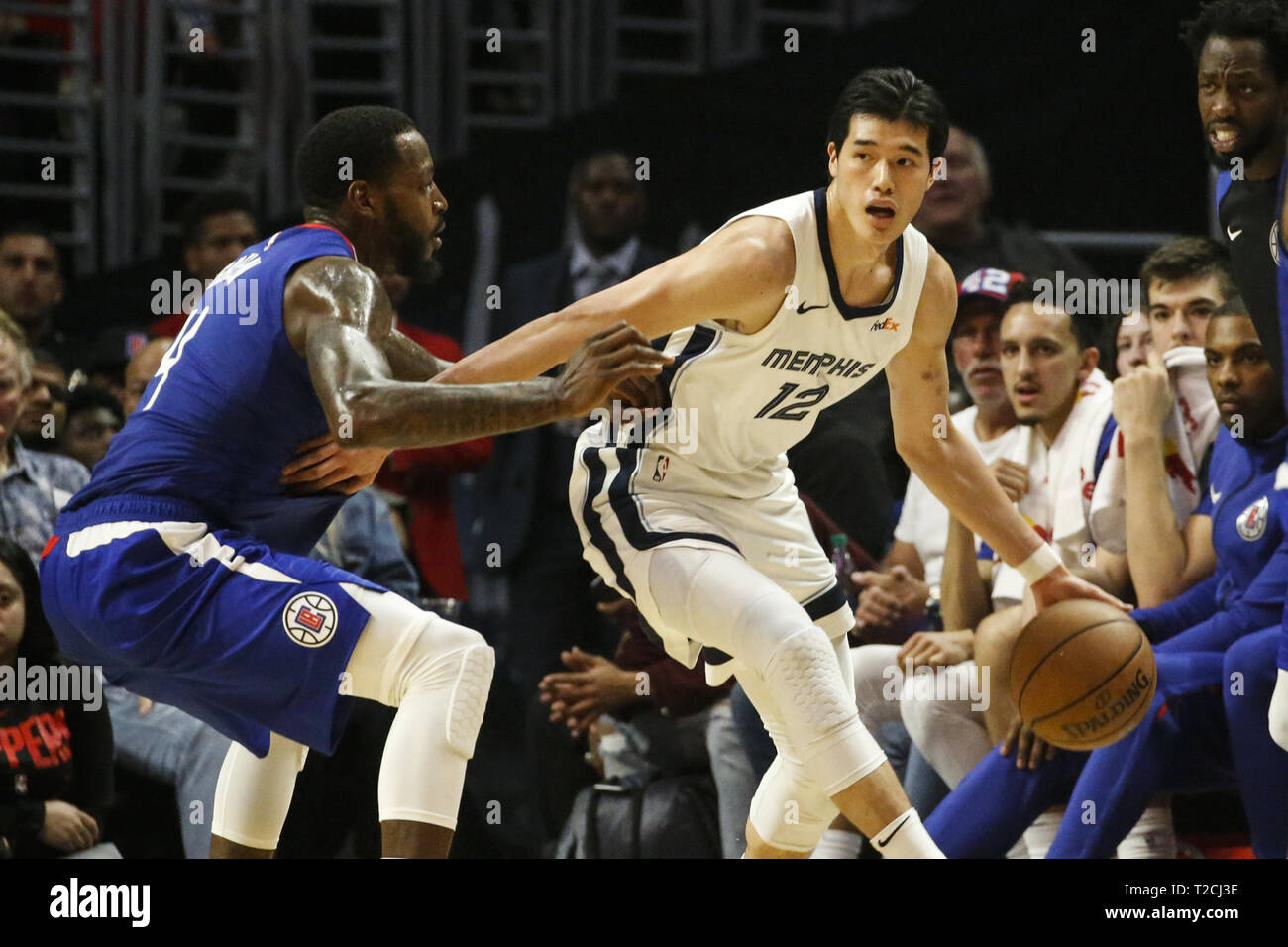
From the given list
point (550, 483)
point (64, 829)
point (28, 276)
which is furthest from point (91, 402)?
point (64, 829)

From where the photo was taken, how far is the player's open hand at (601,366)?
3126 millimetres

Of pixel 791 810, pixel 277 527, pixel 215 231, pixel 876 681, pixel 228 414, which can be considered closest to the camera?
pixel 228 414

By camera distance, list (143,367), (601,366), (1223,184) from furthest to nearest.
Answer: (143,367)
(1223,184)
(601,366)

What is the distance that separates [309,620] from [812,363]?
135cm

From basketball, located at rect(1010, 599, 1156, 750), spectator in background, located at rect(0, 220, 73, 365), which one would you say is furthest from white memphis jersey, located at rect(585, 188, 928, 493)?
spectator in background, located at rect(0, 220, 73, 365)

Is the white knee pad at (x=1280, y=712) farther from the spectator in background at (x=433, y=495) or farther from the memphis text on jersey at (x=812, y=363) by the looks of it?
the spectator in background at (x=433, y=495)

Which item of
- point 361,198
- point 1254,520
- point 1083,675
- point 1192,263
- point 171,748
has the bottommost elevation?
point 171,748

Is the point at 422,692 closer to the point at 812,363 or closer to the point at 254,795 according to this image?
the point at 254,795

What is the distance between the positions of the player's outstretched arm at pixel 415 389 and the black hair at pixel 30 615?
201 cm

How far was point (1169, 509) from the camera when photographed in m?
4.59

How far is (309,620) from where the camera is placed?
3.26m

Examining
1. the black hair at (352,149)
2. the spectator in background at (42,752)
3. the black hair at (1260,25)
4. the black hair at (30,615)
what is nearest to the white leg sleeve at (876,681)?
the black hair at (1260,25)
